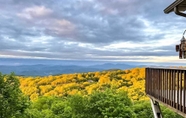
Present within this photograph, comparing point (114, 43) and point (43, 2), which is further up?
point (43, 2)

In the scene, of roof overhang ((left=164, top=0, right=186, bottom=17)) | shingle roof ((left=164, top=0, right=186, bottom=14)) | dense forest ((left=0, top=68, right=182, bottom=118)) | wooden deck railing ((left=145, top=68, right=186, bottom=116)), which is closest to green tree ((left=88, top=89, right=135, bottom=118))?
dense forest ((left=0, top=68, right=182, bottom=118))

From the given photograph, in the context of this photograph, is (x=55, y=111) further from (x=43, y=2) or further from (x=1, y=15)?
(x=1, y=15)

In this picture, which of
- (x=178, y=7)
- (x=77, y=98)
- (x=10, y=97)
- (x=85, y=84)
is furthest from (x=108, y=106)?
(x=85, y=84)

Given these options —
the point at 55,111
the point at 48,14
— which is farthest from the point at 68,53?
the point at 55,111

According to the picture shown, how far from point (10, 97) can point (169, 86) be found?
5.00 metres

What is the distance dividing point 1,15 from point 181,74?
1858 cm

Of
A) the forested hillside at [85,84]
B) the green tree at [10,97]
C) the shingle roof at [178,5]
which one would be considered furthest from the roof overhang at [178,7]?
the forested hillside at [85,84]

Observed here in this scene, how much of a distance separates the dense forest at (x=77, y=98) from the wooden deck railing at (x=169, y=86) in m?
4.31

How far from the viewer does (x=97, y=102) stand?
1079cm

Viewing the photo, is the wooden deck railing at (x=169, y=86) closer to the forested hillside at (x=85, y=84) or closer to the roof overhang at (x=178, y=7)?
the roof overhang at (x=178, y=7)

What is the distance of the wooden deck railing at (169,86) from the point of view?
4.03m

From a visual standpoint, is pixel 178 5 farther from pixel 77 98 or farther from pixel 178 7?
pixel 77 98

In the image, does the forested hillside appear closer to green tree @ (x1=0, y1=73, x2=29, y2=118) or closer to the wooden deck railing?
green tree @ (x1=0, y1=73, x2=29, y2=118)

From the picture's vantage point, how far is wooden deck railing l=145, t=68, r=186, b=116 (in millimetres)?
4034
